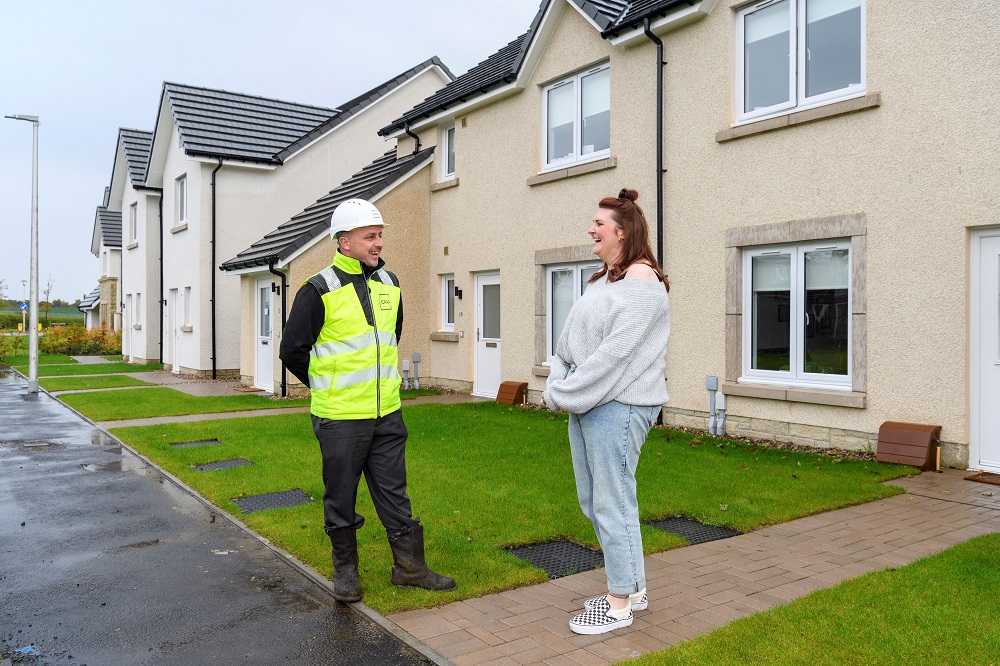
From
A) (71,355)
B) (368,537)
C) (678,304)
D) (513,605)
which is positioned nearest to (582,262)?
(678,304)

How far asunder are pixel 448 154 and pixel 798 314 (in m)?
8.87

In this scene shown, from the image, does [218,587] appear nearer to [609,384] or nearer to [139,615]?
[139,615]

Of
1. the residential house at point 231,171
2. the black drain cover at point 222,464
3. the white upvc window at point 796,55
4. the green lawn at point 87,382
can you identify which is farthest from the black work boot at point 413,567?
the residential house at point 231,171

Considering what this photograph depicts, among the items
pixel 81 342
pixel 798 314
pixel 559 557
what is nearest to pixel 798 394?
pixel 798 314

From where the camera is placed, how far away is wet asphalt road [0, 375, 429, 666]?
388 centimetres

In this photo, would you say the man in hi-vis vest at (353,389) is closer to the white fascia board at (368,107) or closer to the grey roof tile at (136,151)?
the white fascia board at (368,107)

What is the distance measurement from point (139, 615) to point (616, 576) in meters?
2.61

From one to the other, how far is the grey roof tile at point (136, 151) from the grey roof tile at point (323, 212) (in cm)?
993

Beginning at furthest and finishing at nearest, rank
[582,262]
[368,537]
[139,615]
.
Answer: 1. [582,262]
2. [368,537]
3. [139,615]

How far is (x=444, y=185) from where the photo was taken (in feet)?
50.8

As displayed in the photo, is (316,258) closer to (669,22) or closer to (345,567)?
(669,22)

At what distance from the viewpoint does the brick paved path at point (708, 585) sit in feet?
12.7

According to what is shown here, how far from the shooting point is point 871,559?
5074 millimetres

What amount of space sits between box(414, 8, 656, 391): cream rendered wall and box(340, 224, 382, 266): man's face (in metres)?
6.88
